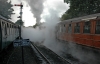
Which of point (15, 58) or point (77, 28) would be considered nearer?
point (15, 58)

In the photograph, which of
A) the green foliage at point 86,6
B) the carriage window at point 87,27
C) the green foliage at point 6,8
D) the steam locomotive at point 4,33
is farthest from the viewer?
the green foliage at point 6,8

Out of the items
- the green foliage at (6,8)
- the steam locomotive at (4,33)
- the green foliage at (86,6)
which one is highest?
the green foliage at (6,8)

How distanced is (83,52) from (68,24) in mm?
3862

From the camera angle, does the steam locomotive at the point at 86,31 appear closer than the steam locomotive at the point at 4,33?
No

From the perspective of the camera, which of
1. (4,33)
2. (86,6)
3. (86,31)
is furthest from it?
(86,6)

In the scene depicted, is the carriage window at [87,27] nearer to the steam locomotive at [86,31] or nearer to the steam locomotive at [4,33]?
the steam locomotive at [86,31]

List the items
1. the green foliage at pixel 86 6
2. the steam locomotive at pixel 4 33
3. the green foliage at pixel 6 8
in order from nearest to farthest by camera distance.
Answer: the steam locomotive at pixel 4 33, the green foliage at pixel 86 6, the green foliage at pixel 6 8

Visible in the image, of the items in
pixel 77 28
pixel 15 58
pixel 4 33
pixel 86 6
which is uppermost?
pixel 86 6

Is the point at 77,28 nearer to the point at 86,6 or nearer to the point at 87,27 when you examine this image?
the point at 87,27

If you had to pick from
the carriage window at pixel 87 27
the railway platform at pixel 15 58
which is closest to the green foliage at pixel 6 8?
the railway platform at pixel 15 58

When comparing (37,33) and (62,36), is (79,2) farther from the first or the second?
(62,36)

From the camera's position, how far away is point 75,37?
56.5 ft

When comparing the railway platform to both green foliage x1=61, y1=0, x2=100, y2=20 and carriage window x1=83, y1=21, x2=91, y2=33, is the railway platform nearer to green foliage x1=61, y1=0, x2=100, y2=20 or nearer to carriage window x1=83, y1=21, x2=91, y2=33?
carriage window x1=83, y1=21, x2=91, y2=33

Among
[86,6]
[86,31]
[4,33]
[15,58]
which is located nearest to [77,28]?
[86,31]
